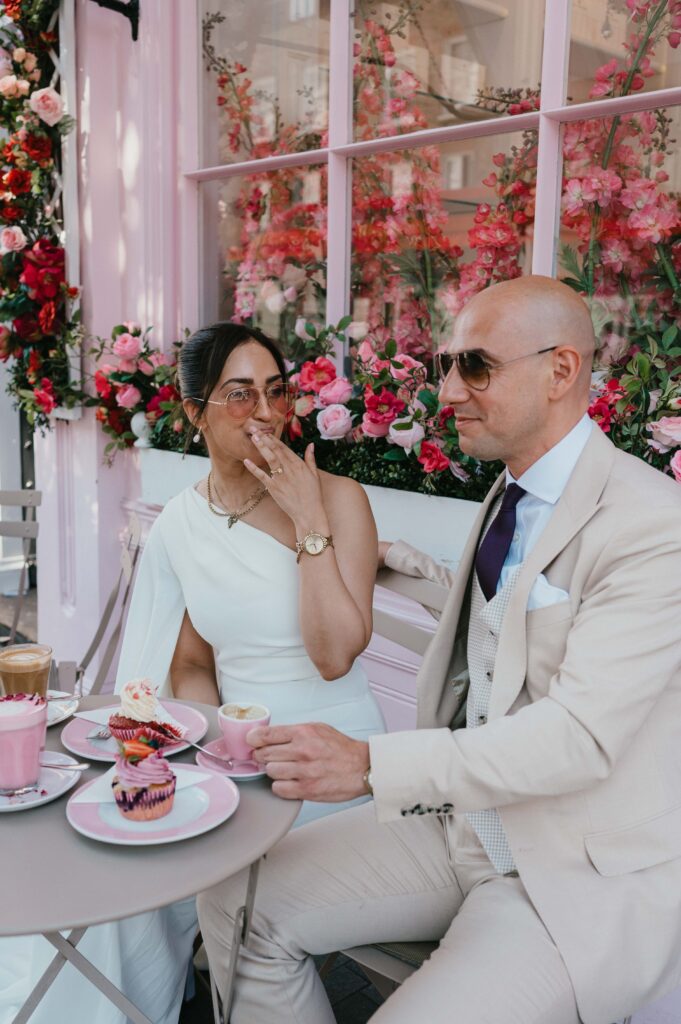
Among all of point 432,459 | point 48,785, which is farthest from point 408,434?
point 48,785

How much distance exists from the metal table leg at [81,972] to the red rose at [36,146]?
3.30m

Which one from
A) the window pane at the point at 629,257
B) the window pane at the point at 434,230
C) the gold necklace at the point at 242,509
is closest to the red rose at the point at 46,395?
the window pane at the point at 434,230

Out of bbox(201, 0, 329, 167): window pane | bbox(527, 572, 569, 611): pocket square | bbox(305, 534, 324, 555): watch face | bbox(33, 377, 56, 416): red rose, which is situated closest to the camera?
bbox(527, 572, 569, 611): pocket square

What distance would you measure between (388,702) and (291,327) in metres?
1.37

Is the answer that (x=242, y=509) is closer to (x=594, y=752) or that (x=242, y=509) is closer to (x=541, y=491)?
(x=541, y=491)

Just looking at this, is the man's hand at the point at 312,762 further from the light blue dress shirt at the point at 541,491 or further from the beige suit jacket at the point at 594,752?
the light blue dress shirt at the point at 541,491

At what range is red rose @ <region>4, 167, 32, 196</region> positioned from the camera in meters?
3.91

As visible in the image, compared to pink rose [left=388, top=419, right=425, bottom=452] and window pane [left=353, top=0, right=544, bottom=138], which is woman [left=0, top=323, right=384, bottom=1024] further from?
window pane [left=353, top=0, right=544, bottom=138]

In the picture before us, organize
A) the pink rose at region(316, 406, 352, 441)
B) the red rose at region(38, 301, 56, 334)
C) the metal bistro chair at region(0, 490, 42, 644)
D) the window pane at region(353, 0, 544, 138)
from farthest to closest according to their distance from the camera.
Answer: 1. the red rose at region(38, 301, 56, 334)
2. the metal bistro chair at region(0, 490, 42, 644)
3. the pink rose at region(316, 406, 352, 441)
4. the window pane at region(353, 0, 544, 138)

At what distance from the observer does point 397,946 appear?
164cm

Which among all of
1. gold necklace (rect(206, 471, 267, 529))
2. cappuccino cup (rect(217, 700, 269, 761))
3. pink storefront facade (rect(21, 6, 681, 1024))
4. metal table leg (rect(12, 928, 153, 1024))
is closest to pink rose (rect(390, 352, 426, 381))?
pink storefront facade (rect(21, 6, 681, 1024))

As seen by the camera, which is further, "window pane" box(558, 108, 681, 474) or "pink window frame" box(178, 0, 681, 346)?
"pink window frame" box(178, 0, 681, 346)

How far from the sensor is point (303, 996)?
159cm

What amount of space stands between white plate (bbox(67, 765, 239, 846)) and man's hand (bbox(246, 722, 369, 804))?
0.24 ft
